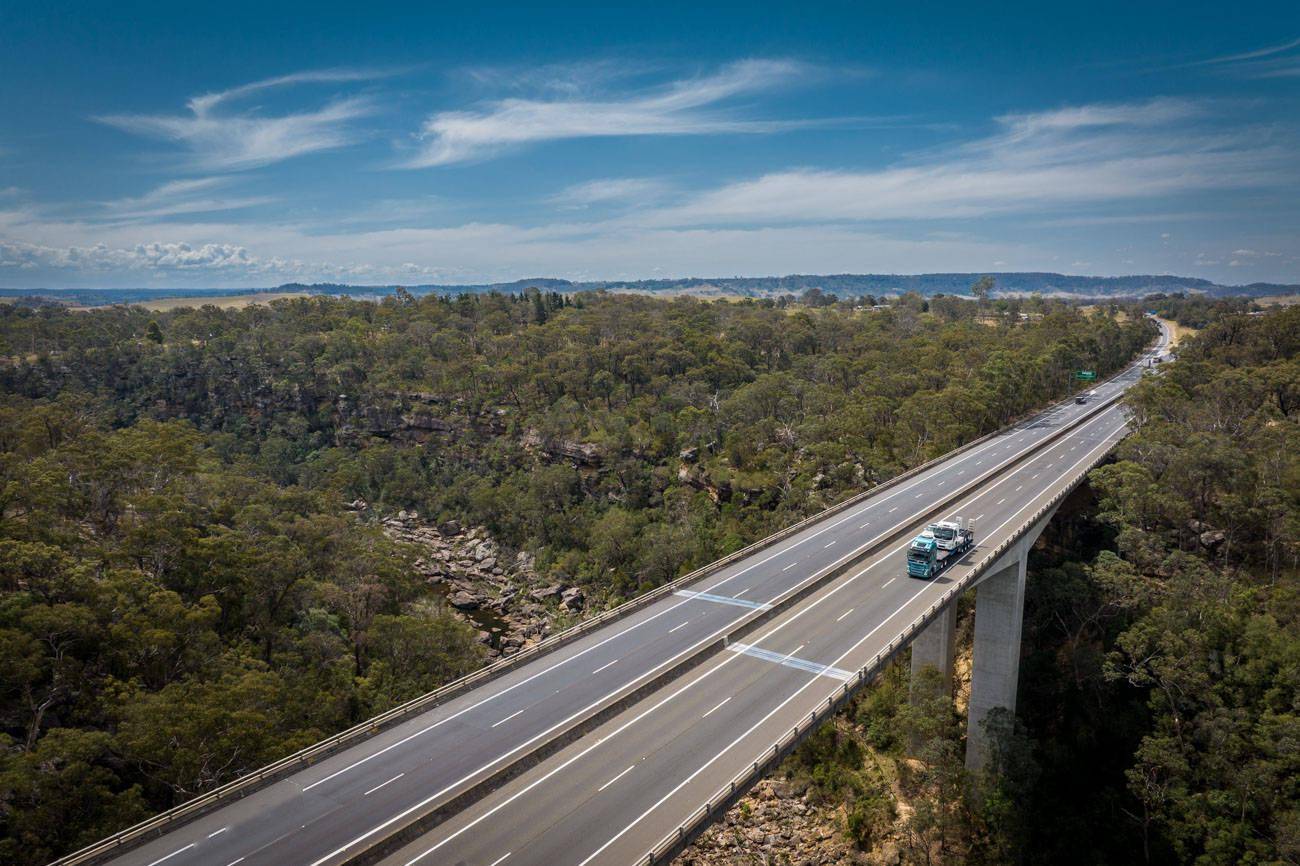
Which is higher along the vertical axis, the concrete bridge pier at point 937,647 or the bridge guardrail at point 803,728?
the bridge guardrail at point 803,728

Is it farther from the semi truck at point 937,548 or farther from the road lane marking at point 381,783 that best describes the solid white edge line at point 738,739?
the road lane marking at point 381,783

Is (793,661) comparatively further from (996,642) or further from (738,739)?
(996,642)

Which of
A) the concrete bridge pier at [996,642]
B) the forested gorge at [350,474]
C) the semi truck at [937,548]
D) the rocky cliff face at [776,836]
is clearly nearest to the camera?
the forested gorge at [350,474]

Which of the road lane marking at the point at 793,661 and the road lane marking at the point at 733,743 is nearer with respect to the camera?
the road lane marking at the point at 733,743

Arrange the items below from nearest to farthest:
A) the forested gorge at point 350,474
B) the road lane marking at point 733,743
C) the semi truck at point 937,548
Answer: the road lane marking at point 733,743
the forested gorge at point 350,474
the semi truck at point 937,548

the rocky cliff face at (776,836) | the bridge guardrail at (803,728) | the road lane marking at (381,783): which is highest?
the bridge guardrail at (803,728)

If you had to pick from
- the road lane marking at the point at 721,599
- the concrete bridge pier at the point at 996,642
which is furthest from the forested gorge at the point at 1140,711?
the road lane marking at the point at 721,599

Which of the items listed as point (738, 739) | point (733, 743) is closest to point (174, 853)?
point (733, 743)

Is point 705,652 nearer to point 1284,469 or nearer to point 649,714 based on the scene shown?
point 649,714
